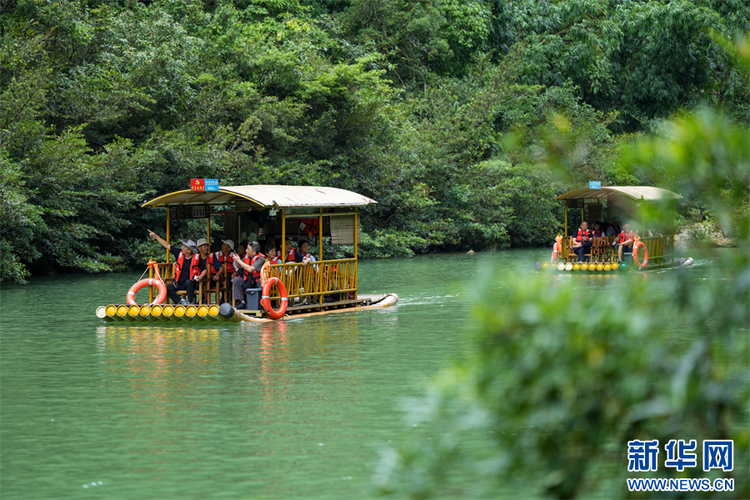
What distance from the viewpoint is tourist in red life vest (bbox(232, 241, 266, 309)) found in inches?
736

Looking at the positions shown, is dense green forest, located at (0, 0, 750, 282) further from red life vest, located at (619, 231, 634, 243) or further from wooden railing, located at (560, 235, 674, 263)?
wooden railing, located at (560, 235, 674, 263)

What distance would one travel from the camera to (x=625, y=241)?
107ft

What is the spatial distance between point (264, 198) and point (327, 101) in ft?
78.9

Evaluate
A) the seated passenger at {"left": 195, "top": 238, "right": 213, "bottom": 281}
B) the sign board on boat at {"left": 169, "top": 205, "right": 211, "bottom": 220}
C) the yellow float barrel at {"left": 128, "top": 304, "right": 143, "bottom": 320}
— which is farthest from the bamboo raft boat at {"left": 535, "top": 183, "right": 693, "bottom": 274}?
the yellow float barrel at {"left": 128, "top": 304, "right": 143, "bottom": 320}

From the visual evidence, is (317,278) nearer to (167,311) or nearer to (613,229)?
(167,311)

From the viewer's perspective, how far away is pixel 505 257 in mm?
41188

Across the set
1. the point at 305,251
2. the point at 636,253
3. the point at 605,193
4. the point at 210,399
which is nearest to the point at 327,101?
the point at 605,193

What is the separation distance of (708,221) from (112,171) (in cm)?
2700

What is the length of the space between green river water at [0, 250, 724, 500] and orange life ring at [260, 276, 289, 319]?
32 cm

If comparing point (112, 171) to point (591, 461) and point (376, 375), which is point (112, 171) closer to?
point (376, 375)

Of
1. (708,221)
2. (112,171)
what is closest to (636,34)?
(112,171)

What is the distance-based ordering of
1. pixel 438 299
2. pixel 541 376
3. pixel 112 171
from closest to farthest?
pixel 541 376 → pixel 438 299 → pixel 112 171

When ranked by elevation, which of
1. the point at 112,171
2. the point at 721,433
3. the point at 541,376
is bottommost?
the point at 721,433

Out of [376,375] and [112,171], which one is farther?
[112,171]
